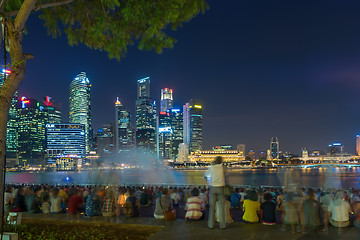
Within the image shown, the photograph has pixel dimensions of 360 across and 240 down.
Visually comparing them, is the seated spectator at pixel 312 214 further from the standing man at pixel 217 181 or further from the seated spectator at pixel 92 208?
the seated spectator at pixel 92 208

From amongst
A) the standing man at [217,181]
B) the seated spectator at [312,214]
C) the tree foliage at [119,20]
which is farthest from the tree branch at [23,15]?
the seated spectator at [312,214]

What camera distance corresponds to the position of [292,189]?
7938 mm

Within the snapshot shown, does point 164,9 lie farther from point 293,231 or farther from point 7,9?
point 293,231

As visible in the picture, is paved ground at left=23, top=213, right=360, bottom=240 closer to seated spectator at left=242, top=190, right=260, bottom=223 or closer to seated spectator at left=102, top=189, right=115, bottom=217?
seated spectator at left=242, top=190, right=260, bottom=223

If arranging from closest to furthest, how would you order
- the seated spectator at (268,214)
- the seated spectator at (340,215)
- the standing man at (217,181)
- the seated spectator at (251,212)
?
1. the standing man at (217,181)
2. the seated spectator at (340,215)
3. the seated spectator at (268,214)
4. the seated spectator at (251,212)

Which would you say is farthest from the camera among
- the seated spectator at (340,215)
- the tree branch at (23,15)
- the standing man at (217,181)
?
the seated spectator at (340,215)

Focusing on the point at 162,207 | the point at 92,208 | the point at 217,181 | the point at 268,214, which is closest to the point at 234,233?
the point at 217,181

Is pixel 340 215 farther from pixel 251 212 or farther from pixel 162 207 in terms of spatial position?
pixel 162 207

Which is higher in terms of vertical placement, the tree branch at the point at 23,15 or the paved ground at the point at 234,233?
the tree branch at the point at 23,15

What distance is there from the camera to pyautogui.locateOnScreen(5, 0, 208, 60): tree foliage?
768 cm

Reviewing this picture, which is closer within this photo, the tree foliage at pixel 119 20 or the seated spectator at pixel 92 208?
the tree foliage at pixel 119 20

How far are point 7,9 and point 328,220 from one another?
33.3 ft

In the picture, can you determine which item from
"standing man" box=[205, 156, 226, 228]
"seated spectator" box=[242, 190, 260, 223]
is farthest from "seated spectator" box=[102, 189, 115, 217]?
"seated spectator" box=[242, 190, 260, 223]

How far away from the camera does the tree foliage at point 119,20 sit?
7684mm
